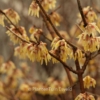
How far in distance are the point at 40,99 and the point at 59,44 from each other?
2478 millimetres

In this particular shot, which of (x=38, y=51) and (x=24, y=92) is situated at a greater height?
(x=38, y=51)

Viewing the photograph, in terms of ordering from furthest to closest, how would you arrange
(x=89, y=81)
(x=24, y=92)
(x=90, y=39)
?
(x=24, y=92), (x=89, y=81), (x=90, y=39)

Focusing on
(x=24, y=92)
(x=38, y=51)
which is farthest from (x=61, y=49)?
(x=24, y=92)

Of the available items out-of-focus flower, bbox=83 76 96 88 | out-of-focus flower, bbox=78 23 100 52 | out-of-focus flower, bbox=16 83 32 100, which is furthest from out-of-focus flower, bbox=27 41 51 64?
out-of-focus flower, bbox=16 83 32 100

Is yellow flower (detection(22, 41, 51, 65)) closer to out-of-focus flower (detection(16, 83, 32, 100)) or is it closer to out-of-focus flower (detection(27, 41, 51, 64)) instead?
out-of-focus flower (detection(27, 41, 51, 64))

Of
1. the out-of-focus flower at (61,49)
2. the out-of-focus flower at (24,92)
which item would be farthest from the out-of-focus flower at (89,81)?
the out-of-focus flower at (24,92)

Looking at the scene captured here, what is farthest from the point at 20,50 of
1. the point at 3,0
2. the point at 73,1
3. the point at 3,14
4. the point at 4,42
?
the point at 4,42

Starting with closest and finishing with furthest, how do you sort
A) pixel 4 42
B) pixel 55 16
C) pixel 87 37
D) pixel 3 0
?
pixel 87 37 → pixel 55 16 → pixel 3 0 → pixel 4 42

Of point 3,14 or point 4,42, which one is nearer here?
point 3,14

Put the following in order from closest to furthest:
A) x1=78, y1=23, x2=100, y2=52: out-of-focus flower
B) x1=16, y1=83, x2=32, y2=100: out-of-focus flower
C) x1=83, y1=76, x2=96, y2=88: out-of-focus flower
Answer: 1. x1=78, y1=23, x2=100, y2=52: out-of-focus flower
2. x1=83, y1=76, x2=96, y2=88: out-of-focus flower
3. x1=16, y1=83, x2=32, y2=100: out-of-focus flower

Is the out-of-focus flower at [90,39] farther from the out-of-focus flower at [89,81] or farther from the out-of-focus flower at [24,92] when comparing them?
the out-of-focus flower at [24,92]

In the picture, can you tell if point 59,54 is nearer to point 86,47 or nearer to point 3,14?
point 86,47

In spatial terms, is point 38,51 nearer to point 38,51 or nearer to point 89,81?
point 38,51

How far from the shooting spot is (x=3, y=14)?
4.74 feet
